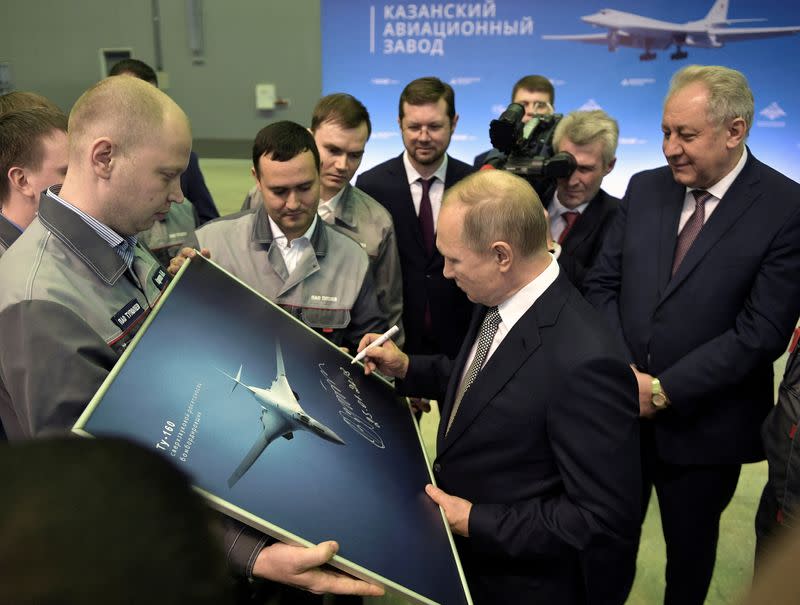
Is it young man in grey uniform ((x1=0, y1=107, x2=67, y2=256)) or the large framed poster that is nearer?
the large framed poster

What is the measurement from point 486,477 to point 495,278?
45 cm

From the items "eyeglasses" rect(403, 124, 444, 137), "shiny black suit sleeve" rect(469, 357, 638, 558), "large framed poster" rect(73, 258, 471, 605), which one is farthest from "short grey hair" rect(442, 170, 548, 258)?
"eyeglasses" rect(403, 124, 444, 137)

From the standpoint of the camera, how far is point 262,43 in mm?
4633

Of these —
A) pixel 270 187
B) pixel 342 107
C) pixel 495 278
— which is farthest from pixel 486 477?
pixel 342 107

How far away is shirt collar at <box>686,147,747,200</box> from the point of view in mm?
1866

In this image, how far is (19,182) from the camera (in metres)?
1.74

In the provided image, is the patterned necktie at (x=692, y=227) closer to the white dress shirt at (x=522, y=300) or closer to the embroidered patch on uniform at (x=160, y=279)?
the white dress shirt at (x=522, y=300)

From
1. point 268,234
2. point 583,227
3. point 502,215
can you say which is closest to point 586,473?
point 502,215

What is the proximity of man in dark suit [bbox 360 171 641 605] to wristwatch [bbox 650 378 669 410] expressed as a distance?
640 millimetres

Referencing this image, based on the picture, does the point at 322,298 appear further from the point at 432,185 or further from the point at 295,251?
the point at 432,185

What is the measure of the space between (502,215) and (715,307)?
909 mm

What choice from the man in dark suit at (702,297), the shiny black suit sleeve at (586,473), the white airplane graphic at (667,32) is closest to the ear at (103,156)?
the shiny black suit sleeve at (586,473)

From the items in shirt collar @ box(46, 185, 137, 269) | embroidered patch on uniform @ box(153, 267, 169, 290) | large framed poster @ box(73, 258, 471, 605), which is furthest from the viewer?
embroidered patch on uniform @ box(153, 267, 169, 290)

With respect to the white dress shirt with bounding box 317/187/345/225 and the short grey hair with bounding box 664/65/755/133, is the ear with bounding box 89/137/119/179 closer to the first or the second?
the white dress shirt with bounding box 317/187/345/225
